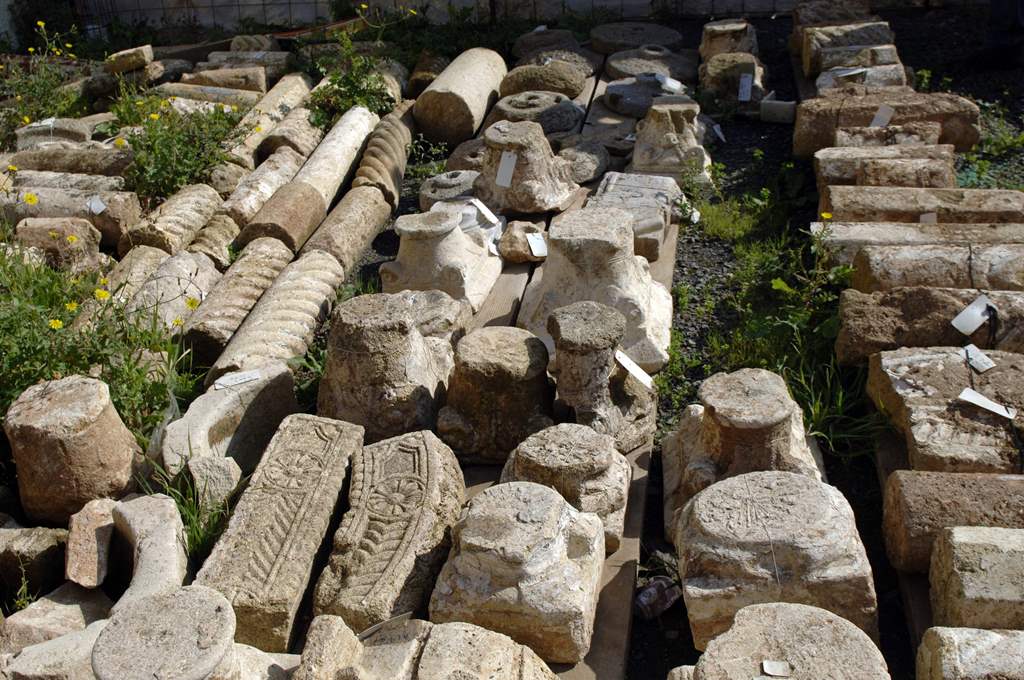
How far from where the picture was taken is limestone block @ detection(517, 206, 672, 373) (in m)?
5.82

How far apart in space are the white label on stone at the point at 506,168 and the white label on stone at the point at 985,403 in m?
3.57

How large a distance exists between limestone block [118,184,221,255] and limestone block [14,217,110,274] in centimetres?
33

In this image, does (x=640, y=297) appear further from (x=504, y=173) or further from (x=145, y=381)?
(x=145, y=381)

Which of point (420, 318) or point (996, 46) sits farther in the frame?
point (996, 46)

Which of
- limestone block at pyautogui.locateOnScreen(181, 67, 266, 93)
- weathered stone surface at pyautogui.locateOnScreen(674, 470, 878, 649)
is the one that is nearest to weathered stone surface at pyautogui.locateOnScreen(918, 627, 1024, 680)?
weathered stone surface at pyautogui.locateOnScreen(674, 470, 878, 649)

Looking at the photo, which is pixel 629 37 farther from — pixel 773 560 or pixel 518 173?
pixel 773 560

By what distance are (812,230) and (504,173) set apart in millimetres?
2164

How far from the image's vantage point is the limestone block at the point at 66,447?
476cm

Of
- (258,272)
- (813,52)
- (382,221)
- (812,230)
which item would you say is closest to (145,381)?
(258,272)

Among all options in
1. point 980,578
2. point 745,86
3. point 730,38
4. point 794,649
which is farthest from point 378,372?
point 730,38

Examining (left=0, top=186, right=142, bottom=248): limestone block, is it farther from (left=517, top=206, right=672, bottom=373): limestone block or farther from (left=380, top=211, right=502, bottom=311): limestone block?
(left=517, top=206, right=672, bottom=373): limestone block

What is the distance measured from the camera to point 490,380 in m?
5.13

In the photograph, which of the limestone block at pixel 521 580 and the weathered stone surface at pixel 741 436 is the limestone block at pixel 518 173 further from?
the limestone block at pixel 521 580

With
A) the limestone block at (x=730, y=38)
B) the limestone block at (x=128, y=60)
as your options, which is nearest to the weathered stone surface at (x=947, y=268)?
the limestone block at (x=730, y=38)
